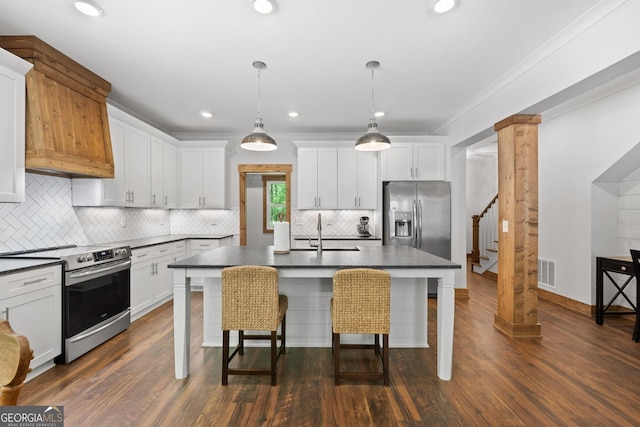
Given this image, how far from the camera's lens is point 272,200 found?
782 centimetres

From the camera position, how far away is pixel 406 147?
5.03 metres

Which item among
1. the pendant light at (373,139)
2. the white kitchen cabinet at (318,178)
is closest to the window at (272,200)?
the white kitchen cabinet at (318,178)

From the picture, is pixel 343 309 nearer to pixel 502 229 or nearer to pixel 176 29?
pixel 502 229

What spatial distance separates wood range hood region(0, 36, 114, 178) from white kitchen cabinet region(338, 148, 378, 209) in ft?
11.1

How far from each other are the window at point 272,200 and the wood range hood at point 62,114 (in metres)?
4.35

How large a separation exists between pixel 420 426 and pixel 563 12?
310 cm

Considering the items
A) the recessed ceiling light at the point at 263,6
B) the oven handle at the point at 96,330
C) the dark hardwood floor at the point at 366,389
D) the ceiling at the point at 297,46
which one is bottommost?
the dark hardwood floor at the point at 366,389

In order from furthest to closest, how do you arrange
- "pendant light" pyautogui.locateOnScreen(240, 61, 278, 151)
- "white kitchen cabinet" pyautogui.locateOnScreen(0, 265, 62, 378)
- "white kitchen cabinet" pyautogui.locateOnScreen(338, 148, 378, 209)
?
A: "white kitchen cabinet" pyautogui.locateOnScreen(338, 148, 378, 209), "pendant light" pyautogui.locateOnScreen(240, 61, 278, 151), "white kitchen cabinet" pyautogui.locateOnScreen(0, 265, 62, 378)

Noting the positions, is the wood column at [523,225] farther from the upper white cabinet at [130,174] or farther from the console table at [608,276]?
the upper white cabinet at [130,174]

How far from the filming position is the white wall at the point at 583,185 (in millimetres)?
3701

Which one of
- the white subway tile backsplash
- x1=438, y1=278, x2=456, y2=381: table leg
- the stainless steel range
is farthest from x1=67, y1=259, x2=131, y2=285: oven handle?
x1=438, y1=278, x2=456, y2=381: table leg

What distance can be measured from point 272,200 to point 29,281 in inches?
222

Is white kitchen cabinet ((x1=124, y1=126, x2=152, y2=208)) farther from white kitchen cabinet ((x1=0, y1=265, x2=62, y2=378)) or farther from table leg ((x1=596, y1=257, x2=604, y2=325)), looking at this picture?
table leg ((x1=596, y1=257, x2=604, y2=325))

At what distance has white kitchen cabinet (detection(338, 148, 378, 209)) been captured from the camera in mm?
5305
